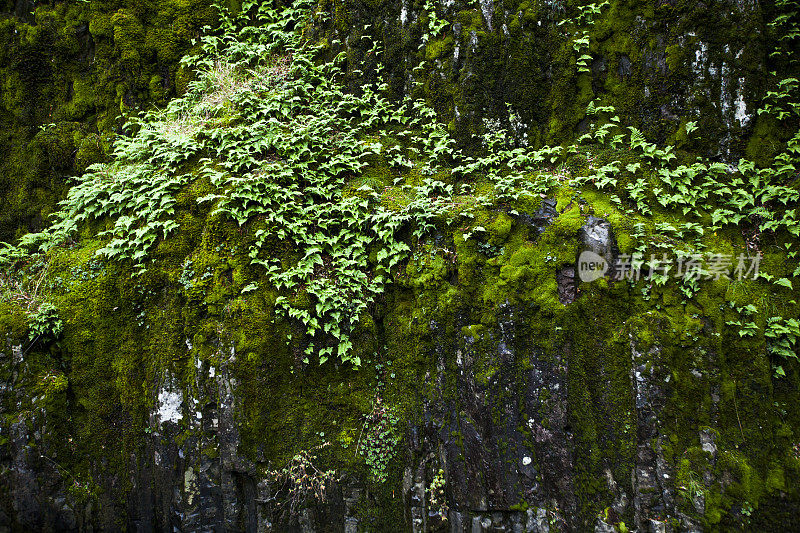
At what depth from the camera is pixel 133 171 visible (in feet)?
24.0

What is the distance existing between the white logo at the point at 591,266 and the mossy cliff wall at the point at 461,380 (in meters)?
0.15

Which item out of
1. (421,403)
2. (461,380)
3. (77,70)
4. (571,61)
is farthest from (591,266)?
(77,70)

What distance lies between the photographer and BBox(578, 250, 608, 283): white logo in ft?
19.4

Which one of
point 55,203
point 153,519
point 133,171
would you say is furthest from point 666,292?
point 55,203

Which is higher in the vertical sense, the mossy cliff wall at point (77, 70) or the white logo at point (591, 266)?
the mossy cliff wall at point (77, 70)

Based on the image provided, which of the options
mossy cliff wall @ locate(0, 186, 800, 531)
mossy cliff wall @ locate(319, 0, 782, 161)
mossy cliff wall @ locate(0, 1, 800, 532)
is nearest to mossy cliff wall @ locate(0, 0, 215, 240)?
mossy cliff wall @ locate(0, 1, 800, 532)

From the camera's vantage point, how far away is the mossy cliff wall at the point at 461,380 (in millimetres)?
5270

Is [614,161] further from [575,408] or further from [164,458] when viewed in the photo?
[164,458]

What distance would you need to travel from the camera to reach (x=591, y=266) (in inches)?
233

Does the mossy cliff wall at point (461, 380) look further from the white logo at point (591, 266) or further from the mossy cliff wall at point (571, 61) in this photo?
the white logo at point (591, 266)

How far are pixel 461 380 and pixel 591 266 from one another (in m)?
2.89

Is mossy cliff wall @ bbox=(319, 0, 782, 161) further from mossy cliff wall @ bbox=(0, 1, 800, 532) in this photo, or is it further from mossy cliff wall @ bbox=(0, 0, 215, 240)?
mossy cliff wall @ bbox=(0, 0, 215, 240)

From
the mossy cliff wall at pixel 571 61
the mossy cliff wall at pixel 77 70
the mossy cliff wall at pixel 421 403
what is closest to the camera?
the mossy cliff wall at pixel 421 403

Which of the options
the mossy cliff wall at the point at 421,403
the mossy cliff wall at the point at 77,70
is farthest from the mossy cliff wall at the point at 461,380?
the mossy cliff wall at the point at 77,70
